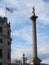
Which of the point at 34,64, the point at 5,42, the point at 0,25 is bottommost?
the point at 34,64

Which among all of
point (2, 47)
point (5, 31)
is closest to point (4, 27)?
point (5, 31)

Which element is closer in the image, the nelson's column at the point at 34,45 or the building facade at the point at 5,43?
the nelson's column at the point at 34,45

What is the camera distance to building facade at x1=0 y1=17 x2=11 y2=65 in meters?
95.5

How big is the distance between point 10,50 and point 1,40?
246 inches

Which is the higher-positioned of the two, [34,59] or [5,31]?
[5,31]

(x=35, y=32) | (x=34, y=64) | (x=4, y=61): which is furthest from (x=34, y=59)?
(x=4, y=61)

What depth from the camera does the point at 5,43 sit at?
9731cm

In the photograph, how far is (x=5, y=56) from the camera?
9612 centimetres

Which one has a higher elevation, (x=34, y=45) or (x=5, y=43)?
(x=5, y=43)

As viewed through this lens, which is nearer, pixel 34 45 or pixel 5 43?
pixel 34 45

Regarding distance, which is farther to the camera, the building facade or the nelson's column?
the building facade

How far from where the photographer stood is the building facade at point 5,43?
313 ft

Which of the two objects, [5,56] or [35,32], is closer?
[35,32]

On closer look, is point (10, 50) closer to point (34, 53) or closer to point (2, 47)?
point (2, 47)
